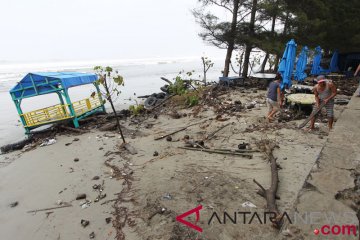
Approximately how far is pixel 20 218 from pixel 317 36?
17449 mm

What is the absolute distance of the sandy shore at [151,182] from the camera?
3.88 metres

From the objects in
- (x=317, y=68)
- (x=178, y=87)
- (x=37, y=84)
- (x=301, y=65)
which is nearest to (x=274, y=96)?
(x=178, y=87)

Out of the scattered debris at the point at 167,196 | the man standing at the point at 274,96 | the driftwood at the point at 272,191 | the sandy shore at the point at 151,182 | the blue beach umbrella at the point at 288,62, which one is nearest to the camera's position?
the driftwood at the point at 272,191

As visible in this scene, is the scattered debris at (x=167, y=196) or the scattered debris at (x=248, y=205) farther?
the scattered debris at (x=167, y=196)

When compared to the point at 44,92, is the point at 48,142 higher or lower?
lower

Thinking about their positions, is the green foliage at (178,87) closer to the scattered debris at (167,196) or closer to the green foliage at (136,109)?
the green foliage at (136,109)

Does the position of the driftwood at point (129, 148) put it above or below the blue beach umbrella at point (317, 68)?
below

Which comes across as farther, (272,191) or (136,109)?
(136,109)

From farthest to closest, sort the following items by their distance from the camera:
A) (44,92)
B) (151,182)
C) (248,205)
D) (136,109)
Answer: (136,109) → (44,92) → (151,182) → (248,205)

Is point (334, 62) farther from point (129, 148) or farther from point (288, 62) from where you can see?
point (129, 148)

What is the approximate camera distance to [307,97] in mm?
7922

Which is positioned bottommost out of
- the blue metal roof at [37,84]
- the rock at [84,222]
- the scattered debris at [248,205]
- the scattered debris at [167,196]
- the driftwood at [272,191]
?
the rock at [84,222]

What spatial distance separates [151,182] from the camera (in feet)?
16.8

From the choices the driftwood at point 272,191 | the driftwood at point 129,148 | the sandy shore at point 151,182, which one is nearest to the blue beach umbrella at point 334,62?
the sandy shore at point 151,182
